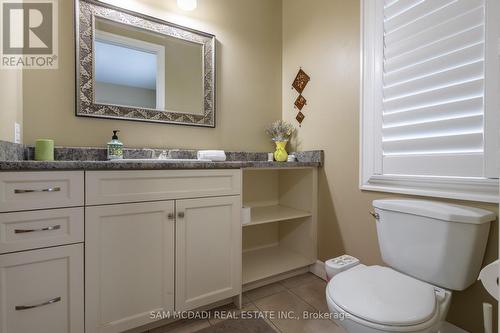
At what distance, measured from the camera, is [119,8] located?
158 centimetres

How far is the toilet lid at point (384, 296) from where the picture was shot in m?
0.82

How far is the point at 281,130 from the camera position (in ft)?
6.99

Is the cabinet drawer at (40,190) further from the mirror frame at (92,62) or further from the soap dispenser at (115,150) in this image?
the mirror frame at (92,62)

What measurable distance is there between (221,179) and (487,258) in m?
1.33

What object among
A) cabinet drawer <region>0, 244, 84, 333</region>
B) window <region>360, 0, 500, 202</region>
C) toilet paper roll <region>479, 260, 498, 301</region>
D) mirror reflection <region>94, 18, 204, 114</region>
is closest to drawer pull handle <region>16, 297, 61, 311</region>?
cabinet drawer <region>0, 244, 84, 333</region>

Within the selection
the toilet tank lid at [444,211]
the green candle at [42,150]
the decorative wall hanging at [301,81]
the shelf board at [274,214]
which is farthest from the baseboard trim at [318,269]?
the green candle at [42,150]

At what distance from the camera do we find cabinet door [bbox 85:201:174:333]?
108 cm

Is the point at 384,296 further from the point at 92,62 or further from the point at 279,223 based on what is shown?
the point at 92,62

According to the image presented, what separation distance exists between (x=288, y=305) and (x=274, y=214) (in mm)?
639

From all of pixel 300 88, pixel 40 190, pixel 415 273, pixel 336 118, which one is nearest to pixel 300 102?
pixel 300 88

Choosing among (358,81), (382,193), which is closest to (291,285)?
(382,193)

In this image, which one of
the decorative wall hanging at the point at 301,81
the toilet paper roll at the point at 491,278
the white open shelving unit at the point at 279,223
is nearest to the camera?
the toilet paper roll at the point at 491,278

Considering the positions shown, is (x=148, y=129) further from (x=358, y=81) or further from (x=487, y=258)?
(x=487, y=258)

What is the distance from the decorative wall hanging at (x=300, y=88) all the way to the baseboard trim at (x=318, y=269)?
118cm
